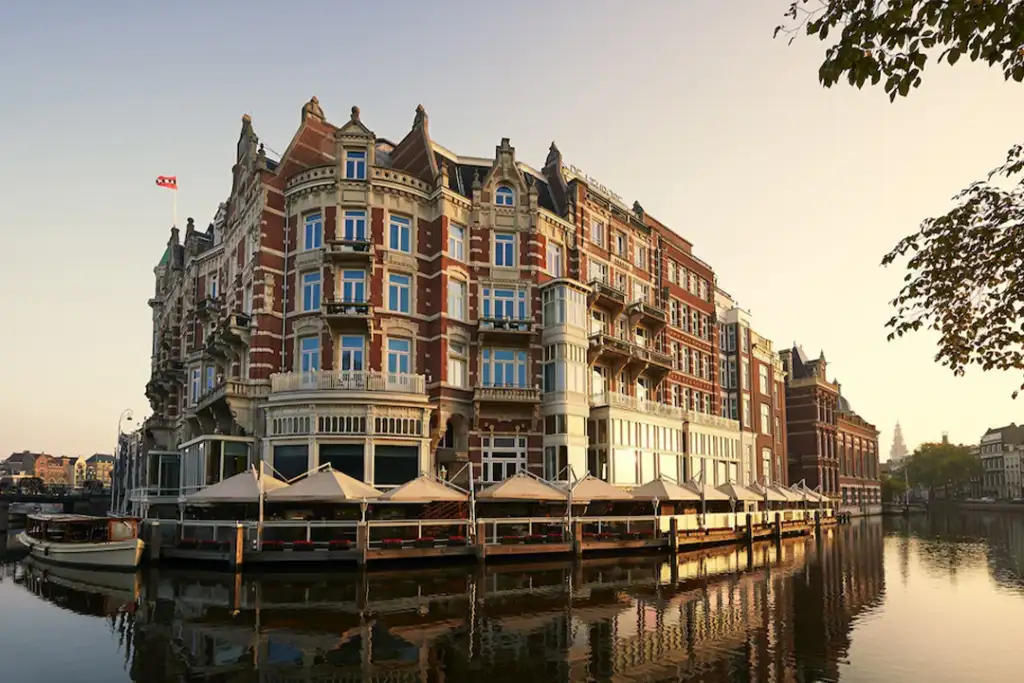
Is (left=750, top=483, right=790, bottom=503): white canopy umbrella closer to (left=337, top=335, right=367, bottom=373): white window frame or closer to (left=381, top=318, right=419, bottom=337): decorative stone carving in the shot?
(left=381, top=318, right=419, bottom=337): decorative stone carving

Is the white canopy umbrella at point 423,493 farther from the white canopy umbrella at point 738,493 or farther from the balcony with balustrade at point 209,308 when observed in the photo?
the balcony with balustrade at point 209,308

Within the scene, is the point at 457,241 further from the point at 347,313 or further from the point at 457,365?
the point at 347,313

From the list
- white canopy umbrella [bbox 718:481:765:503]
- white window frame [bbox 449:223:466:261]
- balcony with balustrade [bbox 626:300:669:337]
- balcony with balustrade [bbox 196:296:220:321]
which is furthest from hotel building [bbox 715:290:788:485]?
balcony with balustrade [bbox 196:296:220:321]

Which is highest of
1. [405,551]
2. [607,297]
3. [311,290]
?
[607,297]

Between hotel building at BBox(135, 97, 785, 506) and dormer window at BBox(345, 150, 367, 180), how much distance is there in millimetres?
74

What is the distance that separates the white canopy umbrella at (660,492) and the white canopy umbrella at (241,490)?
17.7 meters

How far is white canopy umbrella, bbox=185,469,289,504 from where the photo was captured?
101ft

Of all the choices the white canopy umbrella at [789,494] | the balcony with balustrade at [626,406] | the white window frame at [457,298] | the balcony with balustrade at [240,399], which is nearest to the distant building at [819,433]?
the white canopy umbrella at [789,494]

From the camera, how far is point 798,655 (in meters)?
16.4

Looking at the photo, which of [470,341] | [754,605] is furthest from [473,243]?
[754,605]

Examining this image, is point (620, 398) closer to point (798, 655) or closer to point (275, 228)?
point (275, 228)

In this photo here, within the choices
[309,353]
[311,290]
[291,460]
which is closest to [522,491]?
[291,460]

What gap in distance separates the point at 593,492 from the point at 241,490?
1590 centimetres

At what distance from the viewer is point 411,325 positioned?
4253 centimetres
